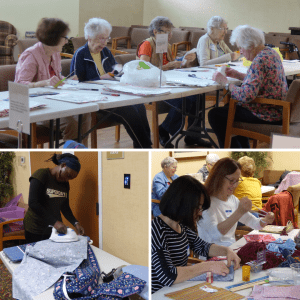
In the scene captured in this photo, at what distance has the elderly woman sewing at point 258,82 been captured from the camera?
3.55 meters

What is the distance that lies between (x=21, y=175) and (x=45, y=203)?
0.20 metres

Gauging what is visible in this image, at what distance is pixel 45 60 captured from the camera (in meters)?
3.54

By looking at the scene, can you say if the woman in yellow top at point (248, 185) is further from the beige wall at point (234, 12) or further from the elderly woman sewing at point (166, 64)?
the beige wall at point (234, 12)

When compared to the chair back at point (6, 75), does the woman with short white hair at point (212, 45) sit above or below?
above

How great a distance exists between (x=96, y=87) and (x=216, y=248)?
2068mm

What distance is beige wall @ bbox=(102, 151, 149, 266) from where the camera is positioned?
1.58 meters

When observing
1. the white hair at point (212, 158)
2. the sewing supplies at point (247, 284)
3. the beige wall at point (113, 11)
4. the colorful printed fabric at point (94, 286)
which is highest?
the beige wall at point (113, 11)

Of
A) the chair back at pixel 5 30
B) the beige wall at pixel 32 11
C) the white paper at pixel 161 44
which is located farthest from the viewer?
the beige wall at pixel 32 11

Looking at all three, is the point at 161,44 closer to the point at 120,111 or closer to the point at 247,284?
the point at 120,111

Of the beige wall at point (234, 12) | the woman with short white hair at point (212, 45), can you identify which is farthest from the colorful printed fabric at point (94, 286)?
the beige wall at point (234, 12)

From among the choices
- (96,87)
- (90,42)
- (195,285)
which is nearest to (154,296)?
(195,285)

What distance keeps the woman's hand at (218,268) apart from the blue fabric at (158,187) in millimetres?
262

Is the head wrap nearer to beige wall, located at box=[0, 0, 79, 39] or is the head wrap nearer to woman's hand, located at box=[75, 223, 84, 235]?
woman's hand, located at box=[75, 223, 84, 235]

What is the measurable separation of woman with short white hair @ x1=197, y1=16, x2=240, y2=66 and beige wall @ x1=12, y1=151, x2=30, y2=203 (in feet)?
12.8
